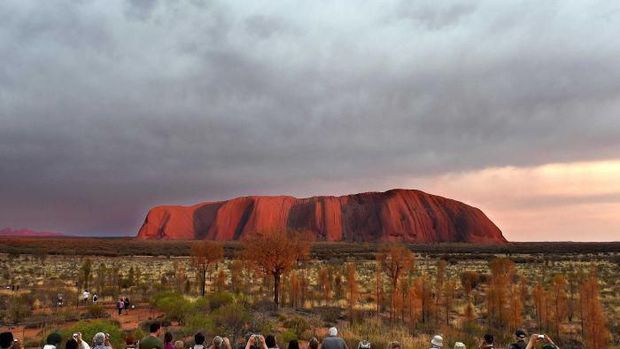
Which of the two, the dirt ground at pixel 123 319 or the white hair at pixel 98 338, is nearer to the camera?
the white hair at pixel 98 338

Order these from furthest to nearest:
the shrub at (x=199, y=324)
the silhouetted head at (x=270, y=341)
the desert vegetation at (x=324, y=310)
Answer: the desert vegetation at (x=324, y=310) < the shrub at (x=199, y=324) < the silhouetted head at (x=270, y=341)

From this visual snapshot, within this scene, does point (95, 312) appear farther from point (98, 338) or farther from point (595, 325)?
point (595, 325)

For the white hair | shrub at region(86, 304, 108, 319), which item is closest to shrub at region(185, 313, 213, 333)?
shrub at region(86, 304, 108, 319)

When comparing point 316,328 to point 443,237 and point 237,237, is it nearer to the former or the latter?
point 443,237

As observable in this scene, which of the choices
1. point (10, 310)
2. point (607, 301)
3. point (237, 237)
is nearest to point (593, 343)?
point (607, 301)

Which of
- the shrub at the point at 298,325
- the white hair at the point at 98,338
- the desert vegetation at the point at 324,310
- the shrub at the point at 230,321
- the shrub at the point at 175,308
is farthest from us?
the shrub at the point at 175,308

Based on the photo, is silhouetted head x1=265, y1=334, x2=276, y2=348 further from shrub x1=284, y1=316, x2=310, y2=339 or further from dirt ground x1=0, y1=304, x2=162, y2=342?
dirt ground x1=0, y1=304, x2=162, y2=342

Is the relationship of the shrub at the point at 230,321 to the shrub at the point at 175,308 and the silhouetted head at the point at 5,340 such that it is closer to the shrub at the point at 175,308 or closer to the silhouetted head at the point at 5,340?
the shrub at the point at 175,308

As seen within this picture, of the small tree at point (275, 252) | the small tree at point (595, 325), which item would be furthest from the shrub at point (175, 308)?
the small tree at point (595, 325)
